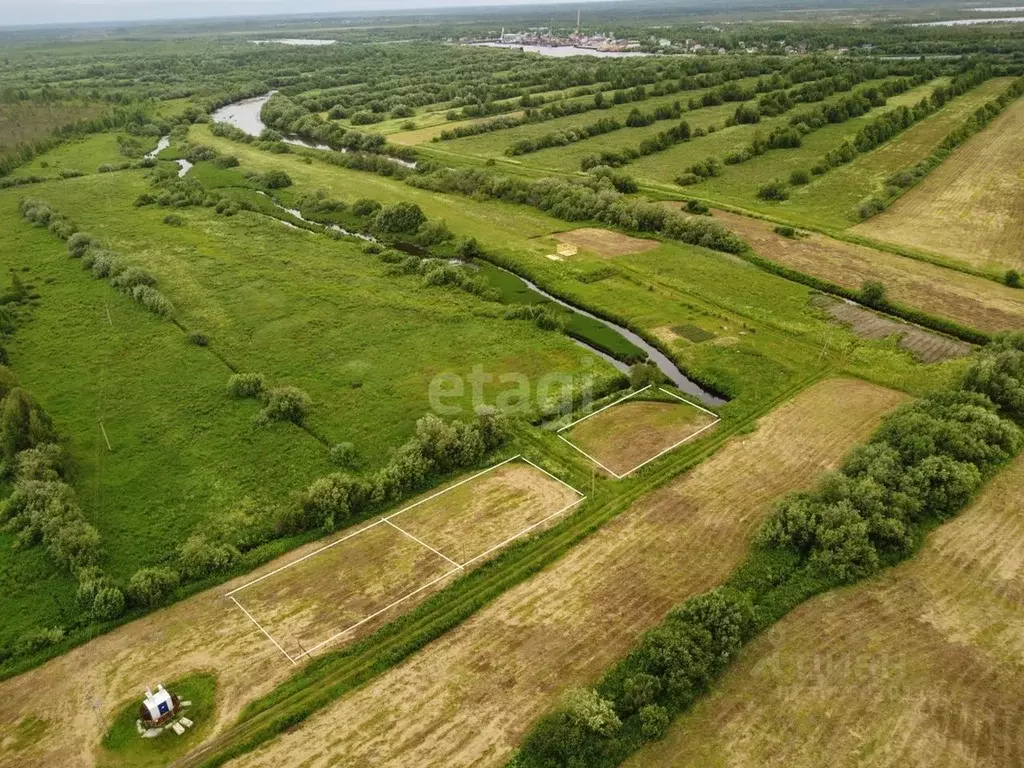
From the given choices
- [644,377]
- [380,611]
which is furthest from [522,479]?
[644,377]

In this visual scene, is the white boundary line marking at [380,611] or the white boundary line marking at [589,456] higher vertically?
the white boundary line marking at [589,456]

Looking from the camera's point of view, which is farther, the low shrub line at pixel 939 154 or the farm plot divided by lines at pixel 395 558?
the low shrub line at pixel 939 154

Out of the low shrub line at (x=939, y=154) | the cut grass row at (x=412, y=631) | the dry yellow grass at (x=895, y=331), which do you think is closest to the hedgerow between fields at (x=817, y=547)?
the dry yellow grass at (x=895, y=331)

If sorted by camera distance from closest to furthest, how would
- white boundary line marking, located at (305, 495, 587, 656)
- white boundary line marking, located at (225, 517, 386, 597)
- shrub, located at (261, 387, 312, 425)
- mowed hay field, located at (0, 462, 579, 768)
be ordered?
mowed hay field, located at (0, 462, 579, 768), white boundary line marking, located at (305, 495, 587, 656), white boundary line marking, located at (225, 517, 386, 597), shrub, located at (261, 387, 312, 425)

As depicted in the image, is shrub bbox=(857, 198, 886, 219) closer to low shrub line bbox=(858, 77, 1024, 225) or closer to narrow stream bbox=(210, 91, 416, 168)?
low shrub line bbox=(858, 77, 1024, 225)

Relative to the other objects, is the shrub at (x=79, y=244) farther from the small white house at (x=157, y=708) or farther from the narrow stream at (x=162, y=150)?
the small white house at (x=157, y=708)

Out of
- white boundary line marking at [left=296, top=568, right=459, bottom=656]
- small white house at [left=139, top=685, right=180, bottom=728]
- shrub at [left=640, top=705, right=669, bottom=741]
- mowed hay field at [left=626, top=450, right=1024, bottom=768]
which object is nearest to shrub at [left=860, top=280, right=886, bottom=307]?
mowed hay field at [left=626, top=450, right=1024, bottom=768]

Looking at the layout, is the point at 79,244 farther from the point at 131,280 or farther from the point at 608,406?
the point at 608,406
